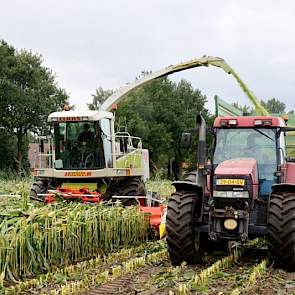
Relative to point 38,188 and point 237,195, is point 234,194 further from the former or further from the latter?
point 38,188

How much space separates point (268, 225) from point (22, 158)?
30529mm

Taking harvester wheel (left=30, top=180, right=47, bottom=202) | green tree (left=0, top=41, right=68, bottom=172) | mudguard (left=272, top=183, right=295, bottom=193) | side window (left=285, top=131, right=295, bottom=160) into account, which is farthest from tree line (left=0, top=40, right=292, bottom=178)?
mudguard (left=272, top=183, right=295, bottom=193)

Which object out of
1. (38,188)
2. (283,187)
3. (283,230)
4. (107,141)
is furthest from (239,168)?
(38,188)

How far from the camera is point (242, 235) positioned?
7.73m

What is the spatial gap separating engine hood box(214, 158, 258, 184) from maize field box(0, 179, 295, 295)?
121 centimetres

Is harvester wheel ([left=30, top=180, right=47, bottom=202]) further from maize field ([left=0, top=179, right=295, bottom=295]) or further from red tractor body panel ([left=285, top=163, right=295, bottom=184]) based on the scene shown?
red tractor body panel ([left=285, top=163, right=295, bottom=184])

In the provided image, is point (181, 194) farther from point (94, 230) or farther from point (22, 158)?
point (22, 158)

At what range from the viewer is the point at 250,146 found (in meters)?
8.70

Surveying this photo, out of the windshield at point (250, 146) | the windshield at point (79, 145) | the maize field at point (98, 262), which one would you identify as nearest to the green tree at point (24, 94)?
the windshield at point (79, 145)

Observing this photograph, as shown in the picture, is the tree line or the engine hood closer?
the engine hood

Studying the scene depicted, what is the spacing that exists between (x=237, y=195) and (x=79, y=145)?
19.6 feet

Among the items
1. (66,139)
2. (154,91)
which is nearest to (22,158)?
(154,91)

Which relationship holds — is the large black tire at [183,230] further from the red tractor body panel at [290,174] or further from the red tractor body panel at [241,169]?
the red tractor body panel at [290,174]

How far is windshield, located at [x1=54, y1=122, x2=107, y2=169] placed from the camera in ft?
42.3
